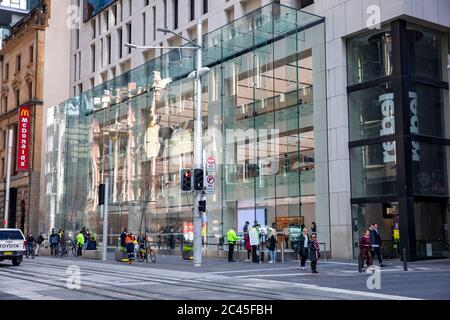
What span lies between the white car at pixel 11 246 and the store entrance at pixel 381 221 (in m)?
16.1

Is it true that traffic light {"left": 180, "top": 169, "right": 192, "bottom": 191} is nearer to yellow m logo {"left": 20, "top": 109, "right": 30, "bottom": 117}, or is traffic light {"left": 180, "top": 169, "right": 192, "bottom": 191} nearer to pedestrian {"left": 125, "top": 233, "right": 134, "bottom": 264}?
pedestrian {"left": 125, "top": 233, "right": 134, "bottom": 264}

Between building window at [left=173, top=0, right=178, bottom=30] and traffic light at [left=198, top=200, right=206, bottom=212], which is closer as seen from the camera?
traffic light at [left=198, top=200, right=206, bottom=212]

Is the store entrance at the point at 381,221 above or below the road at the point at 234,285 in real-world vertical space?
above

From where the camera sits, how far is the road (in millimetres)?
13359

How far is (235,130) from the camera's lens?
3416 centimetres

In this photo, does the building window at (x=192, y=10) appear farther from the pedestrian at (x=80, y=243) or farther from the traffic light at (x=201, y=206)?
the traffic light at (x=201, y=206)

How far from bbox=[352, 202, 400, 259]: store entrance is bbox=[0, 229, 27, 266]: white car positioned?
16136mm

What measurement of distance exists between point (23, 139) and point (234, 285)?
5478 cm

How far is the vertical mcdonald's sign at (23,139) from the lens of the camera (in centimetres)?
6444

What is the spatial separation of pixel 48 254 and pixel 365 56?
79.9 ft

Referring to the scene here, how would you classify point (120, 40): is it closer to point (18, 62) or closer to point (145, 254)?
point (18, 62)

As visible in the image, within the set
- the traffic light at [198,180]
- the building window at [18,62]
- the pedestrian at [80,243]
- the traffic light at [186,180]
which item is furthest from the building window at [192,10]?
the building window at [18,62]

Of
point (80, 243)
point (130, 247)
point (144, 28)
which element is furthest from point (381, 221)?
point (144, 28)

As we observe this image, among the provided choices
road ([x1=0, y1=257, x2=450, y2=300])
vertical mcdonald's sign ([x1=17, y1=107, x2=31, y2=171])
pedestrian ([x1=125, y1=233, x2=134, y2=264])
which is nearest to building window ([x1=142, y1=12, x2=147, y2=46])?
vertical mcdonald's sign ([x1=17, y1=107, x2=31, y2=171])
